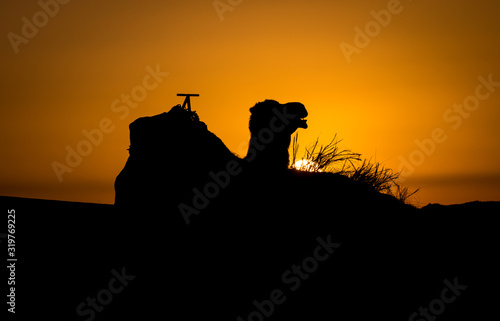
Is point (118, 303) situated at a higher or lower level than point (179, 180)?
lower

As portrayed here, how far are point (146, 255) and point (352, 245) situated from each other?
314 centimetres

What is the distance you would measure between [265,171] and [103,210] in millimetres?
2694

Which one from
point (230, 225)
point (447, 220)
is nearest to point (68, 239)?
point (230, 225)

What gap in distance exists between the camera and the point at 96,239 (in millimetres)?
8477

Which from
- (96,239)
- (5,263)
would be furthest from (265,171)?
(5,263)

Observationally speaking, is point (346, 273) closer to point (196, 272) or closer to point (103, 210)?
point (196, 272)

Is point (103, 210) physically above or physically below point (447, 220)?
above

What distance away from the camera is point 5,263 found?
23.8 ft

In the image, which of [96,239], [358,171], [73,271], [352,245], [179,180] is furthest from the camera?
[358,171]

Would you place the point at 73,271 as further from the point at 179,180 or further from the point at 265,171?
the point at 265,171

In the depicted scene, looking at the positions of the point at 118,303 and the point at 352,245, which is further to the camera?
the point at 352,245

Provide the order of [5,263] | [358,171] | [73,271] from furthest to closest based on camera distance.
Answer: [358,171]
[73,271]
[5,263]

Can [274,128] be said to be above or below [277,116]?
below

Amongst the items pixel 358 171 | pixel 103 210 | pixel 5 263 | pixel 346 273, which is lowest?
pixel 346 273
